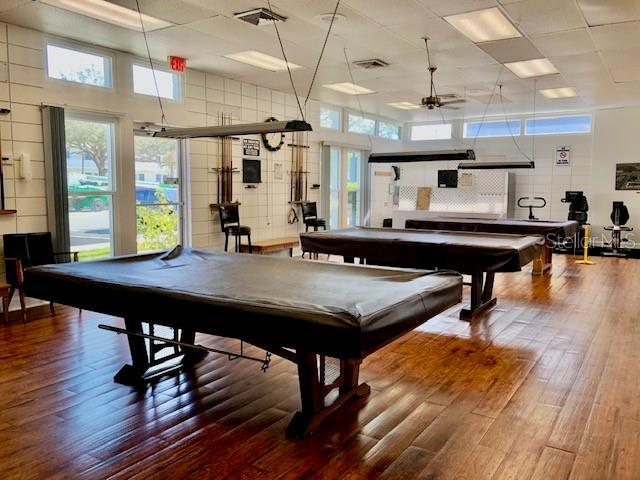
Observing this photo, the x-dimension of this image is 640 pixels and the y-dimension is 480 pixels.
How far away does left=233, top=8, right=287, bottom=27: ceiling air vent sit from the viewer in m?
4.83

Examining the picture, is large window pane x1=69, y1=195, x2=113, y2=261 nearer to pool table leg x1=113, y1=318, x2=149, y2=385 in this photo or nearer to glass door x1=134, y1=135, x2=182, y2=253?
glass door x1=134, y1=135, x2=182, y2=253

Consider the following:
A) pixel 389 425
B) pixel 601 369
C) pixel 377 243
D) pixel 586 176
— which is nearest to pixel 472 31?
pixel 377 243

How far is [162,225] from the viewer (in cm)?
715

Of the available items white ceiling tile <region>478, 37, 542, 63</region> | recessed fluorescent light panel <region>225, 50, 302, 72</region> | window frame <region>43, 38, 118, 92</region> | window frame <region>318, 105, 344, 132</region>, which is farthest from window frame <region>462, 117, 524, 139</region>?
window frame <region>43, 38, 118, 92</region>

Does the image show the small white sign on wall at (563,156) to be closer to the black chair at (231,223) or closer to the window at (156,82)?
the black chair at (231,223)

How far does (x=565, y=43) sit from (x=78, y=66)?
218 inches

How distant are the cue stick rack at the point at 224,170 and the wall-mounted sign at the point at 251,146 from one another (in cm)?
30

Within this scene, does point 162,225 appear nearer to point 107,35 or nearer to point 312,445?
point 107,35

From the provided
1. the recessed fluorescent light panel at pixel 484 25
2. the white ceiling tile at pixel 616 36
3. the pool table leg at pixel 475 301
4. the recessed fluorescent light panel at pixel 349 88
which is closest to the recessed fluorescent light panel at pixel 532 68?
the white ceiling tile at pixel 616 36

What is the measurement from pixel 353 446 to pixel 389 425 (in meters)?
0.32

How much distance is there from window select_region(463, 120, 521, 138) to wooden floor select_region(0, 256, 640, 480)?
7.82 m

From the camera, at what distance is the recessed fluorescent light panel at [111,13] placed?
461cm

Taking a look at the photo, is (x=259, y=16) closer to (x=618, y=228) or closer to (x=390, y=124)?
(x=390, y=124)

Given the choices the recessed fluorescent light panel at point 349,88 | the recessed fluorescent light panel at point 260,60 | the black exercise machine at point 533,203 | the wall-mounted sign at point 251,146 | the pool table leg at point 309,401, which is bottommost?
the pool table leg at point 309,401
